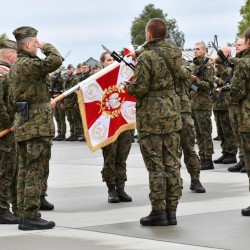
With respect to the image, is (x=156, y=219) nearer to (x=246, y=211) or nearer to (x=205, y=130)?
(x=246, y=211)

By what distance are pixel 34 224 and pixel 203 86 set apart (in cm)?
611

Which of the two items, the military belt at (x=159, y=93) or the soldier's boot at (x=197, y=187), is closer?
the military belt at (x=159, y=93)

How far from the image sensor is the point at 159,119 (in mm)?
9508

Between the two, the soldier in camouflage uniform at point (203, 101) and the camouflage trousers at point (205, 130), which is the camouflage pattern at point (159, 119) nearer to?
the soldier in camouflage uniform at point (203, 101)

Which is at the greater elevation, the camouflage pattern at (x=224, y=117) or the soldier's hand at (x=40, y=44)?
the soldier's hand at (x=40, y=44)

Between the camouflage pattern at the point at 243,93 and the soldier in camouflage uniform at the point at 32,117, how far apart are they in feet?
6.81

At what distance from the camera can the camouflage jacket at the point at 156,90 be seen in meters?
9.43

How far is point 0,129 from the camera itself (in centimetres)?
1010

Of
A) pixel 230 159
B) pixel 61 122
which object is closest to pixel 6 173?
pixel 230 159

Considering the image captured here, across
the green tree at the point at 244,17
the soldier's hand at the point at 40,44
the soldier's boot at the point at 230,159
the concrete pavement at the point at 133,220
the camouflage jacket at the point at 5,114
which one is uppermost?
the green tree at the point at 244,17

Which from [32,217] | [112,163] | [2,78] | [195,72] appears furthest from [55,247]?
[195,72]

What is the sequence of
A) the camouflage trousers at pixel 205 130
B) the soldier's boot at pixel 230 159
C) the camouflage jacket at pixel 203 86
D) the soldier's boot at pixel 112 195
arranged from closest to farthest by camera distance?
the soldier's boot at pixel 112 195
the camouflage jacket at pixel 203 86
the camouflage trousers at pixel 205 130
the soldier's boot at pixel 230 159

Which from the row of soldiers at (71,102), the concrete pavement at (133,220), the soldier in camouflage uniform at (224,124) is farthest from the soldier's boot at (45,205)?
the row of soldiers at (71,102)

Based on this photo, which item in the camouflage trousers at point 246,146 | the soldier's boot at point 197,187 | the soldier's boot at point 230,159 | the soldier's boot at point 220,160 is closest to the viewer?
the camouflage trousers at point 246,146
